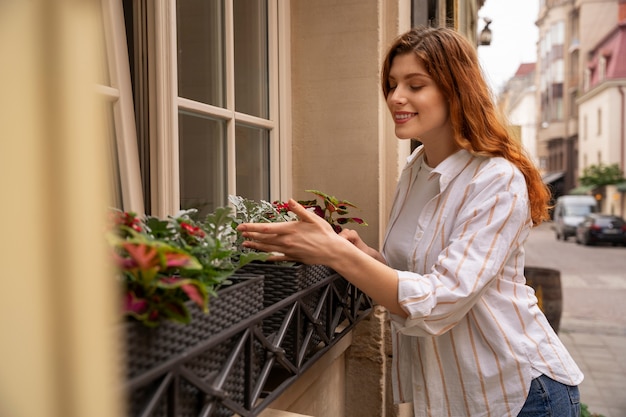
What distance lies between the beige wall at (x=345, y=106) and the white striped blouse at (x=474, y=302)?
756 millimetres

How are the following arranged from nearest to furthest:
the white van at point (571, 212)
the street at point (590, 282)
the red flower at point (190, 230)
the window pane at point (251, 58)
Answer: the red flower at point (190, 230), the window pane at point (251, 58), the street at point (590, 282), the white van at point (571, 212)

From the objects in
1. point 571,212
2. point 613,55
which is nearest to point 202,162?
point 571,212

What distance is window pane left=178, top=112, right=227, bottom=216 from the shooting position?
1.54m

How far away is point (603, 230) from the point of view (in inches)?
748

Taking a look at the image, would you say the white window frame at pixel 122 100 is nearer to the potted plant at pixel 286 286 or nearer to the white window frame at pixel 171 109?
the white window frame at pixel 171 109

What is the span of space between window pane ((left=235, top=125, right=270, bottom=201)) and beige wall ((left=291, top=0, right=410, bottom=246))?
227 mm

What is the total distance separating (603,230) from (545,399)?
20245 millimetres

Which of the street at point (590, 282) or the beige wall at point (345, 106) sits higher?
the beige wall at point (345, 106)

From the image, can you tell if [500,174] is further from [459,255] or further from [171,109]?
[171,109]

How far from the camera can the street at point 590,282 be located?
8.02 meters

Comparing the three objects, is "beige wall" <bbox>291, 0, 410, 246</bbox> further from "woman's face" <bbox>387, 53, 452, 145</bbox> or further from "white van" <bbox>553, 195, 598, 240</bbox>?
"white van" <bbox>553, 195, 598, 240</bbox>

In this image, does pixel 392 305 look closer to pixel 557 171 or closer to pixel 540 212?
pixel 540 212

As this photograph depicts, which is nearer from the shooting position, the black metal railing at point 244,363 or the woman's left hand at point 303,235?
the black metal railing at point 244,363

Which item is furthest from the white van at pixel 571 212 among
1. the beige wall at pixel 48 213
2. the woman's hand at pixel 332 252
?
the beige wall at pixel 48 213
